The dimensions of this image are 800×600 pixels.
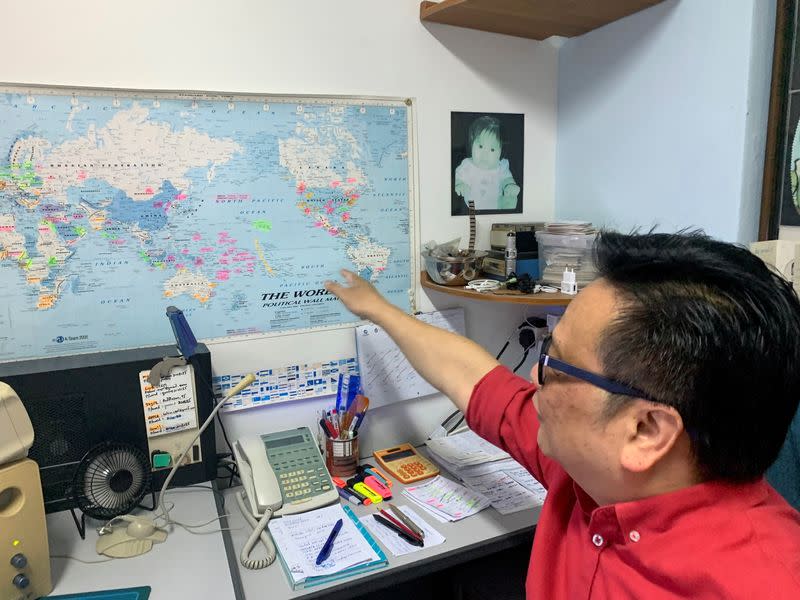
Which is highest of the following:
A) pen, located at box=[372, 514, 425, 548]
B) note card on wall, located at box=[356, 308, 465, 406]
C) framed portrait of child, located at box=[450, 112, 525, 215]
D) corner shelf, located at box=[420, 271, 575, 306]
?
framed portrait of child, located at box=[450, 112, 525, 215]

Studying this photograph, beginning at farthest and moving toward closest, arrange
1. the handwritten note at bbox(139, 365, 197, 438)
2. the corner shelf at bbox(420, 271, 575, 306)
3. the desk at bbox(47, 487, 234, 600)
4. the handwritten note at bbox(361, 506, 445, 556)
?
the corner shelf at bbox(420, 271, 575, 306)
the handwritten note at bbox(139, 365, 197, 438)
the handwritten note at bbox(361, 506, 445, 556)
the desk at bbox(47, 487, 234, 600)

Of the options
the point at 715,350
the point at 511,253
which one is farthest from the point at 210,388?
the point at 715,350

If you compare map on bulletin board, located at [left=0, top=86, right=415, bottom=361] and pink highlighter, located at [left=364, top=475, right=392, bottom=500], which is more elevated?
map on bulletin board, located at [left=0, top=86, right=415, bottom=361]

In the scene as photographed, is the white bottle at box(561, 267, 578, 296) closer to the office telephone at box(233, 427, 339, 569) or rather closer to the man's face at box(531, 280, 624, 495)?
the man's face at box(531, 280, 624, 495)

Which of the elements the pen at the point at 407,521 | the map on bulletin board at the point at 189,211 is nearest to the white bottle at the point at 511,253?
the map on bulletin board at the point at 189,211

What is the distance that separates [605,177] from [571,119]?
0.83ft

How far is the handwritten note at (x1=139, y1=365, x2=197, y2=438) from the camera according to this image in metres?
1.39

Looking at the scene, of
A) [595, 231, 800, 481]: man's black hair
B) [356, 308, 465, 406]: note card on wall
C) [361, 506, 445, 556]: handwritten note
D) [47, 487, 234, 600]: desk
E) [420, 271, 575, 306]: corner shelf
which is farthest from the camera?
[356, 308, 465, 406]: note card on wall

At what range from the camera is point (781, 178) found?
1408mm

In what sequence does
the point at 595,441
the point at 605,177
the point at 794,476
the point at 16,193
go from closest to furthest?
the point at 595,441, the point at 794,476, the point at 16,193, the point at 605,177

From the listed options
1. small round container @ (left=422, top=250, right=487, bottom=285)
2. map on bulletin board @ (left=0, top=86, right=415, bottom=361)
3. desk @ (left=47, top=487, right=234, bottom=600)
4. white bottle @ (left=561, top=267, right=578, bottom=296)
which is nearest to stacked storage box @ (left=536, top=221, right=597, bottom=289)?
white bottle @ (left=561, top=267, right=578, bottom=296)

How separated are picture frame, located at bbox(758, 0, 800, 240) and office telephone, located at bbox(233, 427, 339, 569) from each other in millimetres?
1304

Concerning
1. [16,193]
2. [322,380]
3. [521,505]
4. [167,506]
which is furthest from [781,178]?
[16,193]

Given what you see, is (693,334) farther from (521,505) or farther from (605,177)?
(605,177)
